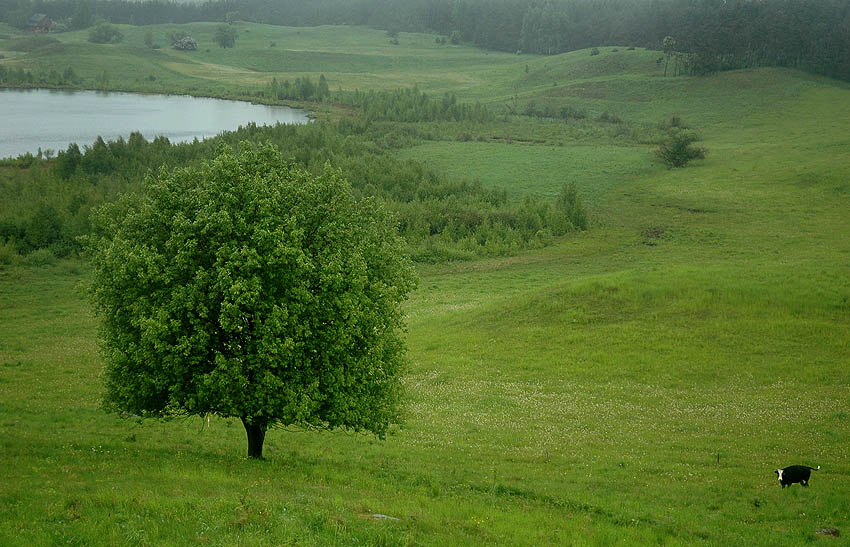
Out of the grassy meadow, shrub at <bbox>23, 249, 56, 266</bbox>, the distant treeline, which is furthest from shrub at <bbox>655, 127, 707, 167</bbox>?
shrub at <bbox>23, 249, 56, 266</bbox>

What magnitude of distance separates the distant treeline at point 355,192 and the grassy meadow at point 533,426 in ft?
12.9

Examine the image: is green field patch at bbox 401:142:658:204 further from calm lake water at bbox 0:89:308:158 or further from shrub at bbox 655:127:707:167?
calm lake water at bbox 0:89:308:158

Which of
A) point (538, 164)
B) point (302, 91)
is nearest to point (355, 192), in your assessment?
point (538, 164)

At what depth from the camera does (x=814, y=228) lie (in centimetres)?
7350

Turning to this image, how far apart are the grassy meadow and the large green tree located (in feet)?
6.82

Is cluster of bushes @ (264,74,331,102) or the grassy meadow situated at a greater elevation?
cluster of bushes @ (264,74,331,102)

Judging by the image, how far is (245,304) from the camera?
796 inches

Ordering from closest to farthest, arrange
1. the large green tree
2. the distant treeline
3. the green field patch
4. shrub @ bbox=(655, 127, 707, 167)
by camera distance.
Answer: the large green tree
the distant treeline
the green field patch
shrub @ bbox=(655, 127, 707, 167)

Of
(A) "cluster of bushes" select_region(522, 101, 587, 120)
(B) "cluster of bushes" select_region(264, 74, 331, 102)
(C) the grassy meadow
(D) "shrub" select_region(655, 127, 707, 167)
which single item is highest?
(B) "cluster of bushes" select_region(264, 74, 331, 102)

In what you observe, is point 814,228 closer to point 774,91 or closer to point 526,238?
point 526,238

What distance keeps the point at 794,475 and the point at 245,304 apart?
17.1m

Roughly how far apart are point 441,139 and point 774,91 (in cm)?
7398

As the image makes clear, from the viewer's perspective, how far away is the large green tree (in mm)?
20328

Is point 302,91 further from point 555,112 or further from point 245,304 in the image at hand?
point 245,304
